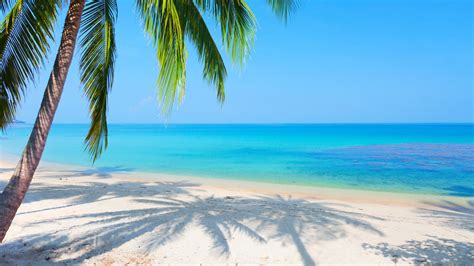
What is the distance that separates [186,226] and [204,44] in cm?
292

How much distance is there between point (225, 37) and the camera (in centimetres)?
464

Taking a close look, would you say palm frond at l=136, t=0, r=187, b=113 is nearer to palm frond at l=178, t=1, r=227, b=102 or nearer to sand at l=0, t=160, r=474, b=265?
palm frond at l=178, t=1, r=227, b=102

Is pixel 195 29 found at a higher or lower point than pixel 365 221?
higher

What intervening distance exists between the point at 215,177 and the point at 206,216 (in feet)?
31.7

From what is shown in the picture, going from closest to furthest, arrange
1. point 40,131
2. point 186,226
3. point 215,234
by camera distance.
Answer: point 40,131 < point 215,234 < point 186,226

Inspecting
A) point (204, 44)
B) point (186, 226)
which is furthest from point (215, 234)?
point (204, 44)

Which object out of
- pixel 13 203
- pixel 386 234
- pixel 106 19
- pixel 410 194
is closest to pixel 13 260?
pixel 13 203

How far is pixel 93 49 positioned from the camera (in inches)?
188

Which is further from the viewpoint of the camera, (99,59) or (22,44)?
(99,59)

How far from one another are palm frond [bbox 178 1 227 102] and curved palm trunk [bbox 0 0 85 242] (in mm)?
1251

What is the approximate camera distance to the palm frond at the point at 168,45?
3914 mm

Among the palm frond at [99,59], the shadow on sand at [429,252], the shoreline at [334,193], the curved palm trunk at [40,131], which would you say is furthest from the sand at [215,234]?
the shoreline at [334,193]

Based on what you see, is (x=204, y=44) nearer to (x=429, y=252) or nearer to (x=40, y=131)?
(x=40, y=131)

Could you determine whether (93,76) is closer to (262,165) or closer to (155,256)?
(155,256)
